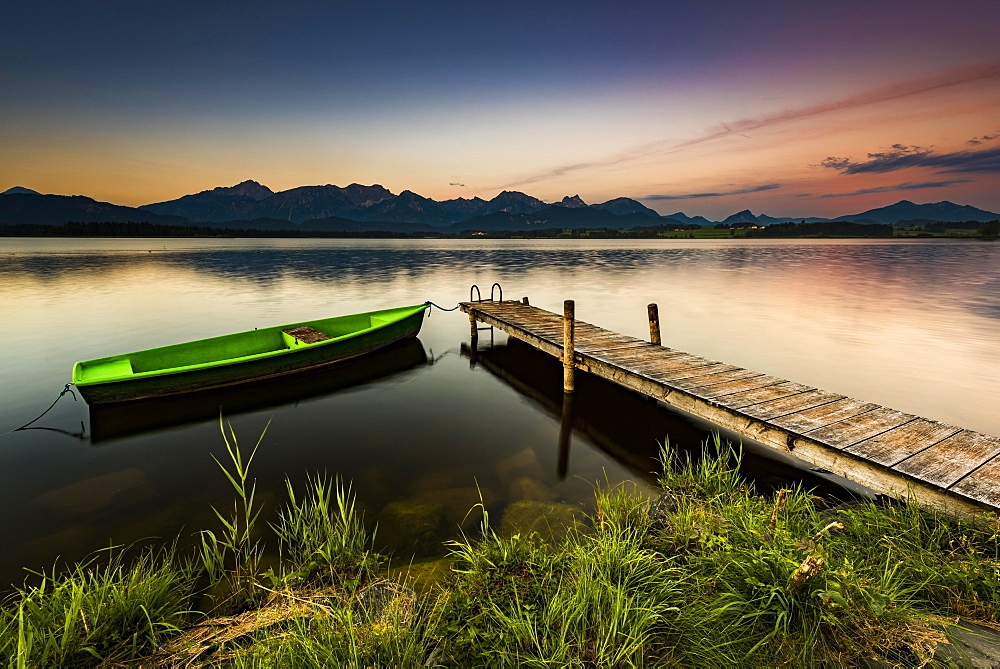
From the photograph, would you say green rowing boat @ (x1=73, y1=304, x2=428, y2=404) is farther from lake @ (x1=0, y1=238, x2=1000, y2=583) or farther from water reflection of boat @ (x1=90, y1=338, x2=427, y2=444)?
lake @ (x1=0, y1=238, x2=1000, y2=583)

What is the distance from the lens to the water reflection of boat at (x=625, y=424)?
7535mm

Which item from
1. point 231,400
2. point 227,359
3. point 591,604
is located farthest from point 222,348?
point 591,604

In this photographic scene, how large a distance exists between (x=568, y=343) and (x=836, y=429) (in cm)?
544

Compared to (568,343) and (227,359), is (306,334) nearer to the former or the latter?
(227,359)

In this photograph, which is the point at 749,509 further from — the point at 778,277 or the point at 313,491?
the point at 778,277

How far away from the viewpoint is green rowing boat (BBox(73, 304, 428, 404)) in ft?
29.4

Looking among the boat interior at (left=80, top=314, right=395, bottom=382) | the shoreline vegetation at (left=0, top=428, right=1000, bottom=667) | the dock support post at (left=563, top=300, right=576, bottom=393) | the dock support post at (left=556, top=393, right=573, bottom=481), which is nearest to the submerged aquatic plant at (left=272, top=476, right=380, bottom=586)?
the shoreline vegetation at (left=0, top=428, right=1000, bottom=667)

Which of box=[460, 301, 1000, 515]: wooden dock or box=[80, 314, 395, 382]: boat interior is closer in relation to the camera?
box=[460, 301, 1000, 515]: wooden dock

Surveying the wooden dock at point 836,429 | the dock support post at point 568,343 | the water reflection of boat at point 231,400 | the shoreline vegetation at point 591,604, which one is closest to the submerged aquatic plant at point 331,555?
the shoreline vegetation at point 591,604

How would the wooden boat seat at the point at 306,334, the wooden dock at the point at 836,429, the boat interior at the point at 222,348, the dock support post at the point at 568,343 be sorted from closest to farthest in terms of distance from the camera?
1. the wooden dock at the point at 836,429
2. the boat interior at the point at 222,348
3. the dock support post at the point at 568,343
4. the wooden boat seat at the point at 306,334

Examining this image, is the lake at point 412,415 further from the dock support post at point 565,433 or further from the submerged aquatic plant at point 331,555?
the submerged aquatic plant at point 331,555

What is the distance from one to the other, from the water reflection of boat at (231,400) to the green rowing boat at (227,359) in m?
0.49

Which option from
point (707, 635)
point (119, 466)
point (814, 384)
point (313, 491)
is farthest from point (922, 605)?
point (119, 466)

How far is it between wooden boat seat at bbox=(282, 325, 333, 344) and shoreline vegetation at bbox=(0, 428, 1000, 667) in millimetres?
8027
